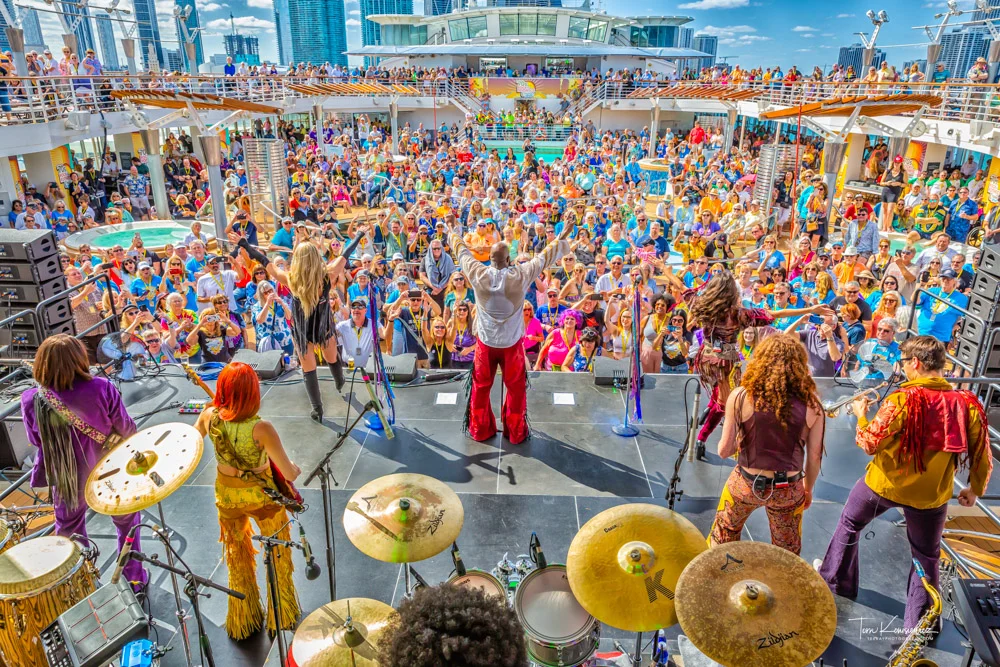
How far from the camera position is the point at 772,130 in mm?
30047

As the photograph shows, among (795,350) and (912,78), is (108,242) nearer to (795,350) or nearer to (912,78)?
(795,350)

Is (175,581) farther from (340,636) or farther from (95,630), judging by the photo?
(340,636)

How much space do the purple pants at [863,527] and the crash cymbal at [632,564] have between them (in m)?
1.14

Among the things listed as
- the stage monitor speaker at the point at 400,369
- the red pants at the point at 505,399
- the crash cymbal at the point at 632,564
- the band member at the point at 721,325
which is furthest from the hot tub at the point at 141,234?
the crash cymbal at the point at 632,564

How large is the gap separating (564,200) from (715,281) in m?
9.83

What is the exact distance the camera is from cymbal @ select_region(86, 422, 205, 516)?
2.47 meters

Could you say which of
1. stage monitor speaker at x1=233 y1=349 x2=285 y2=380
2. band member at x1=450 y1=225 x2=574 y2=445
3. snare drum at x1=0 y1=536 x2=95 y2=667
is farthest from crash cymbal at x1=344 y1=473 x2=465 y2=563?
stage monitor speaker at x1=233 y1=349 x2=285 y2=380

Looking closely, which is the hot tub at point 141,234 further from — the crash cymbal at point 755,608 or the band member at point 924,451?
the crash cymbal at point 755,608

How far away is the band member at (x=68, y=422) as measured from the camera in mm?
3021

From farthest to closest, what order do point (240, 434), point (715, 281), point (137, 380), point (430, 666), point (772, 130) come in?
point (772, 130), point (137, 380), point (715, 281), point (240, 434), point (430, 666)

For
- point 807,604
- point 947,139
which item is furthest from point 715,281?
point 947,139

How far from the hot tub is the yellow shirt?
13256mm

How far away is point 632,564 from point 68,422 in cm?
265

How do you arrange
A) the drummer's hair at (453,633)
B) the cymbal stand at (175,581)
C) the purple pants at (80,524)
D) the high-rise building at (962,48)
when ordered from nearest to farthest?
the drummer's hair at (453,633)
the cymbal stand at (175,581)
the purple pants at (80,524)
the high-rise building at (962,48)
